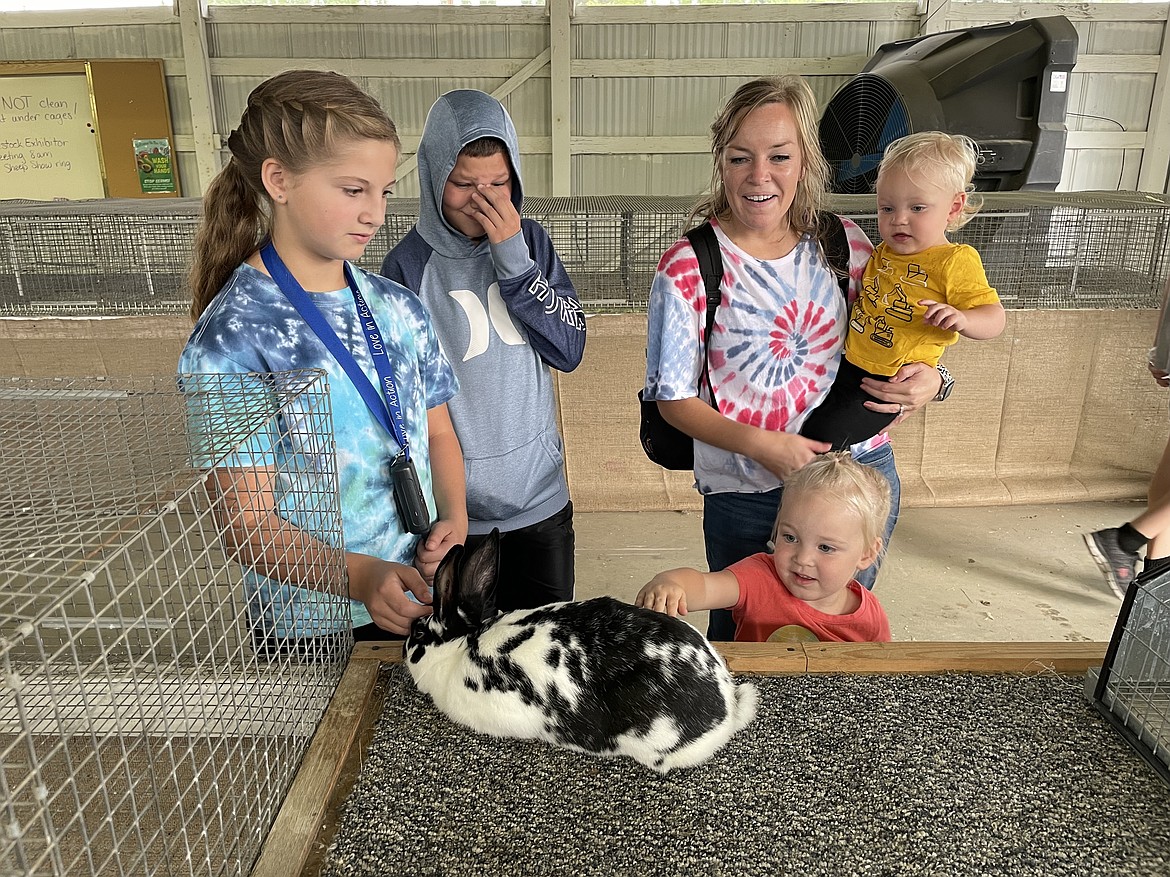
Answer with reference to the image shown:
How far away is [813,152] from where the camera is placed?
4.65ft

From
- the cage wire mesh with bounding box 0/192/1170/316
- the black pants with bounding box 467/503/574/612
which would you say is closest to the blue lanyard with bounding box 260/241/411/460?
the black pants with bounding box 467/503/574/612

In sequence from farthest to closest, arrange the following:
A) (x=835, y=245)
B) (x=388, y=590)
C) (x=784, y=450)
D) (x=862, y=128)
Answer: (x=862, y=128)
(x=835, y=245)
(x=784, y=450)
(x=388, y=590)

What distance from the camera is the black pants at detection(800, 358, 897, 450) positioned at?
4.79 feet

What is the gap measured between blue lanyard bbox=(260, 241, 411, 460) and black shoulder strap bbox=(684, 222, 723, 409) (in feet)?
1.94

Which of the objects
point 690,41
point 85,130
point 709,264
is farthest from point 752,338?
point 85,130

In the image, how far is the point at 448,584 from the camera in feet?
3.05

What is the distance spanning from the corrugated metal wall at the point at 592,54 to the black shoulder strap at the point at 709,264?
5052 mm

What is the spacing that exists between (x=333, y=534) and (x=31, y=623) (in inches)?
23.4

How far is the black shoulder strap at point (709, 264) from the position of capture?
4.64 ft

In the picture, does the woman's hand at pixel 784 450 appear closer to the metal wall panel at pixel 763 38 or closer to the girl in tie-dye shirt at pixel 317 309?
the girl in tie-dye shirt at pixel 317 309

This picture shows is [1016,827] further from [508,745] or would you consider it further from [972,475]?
[972,475]

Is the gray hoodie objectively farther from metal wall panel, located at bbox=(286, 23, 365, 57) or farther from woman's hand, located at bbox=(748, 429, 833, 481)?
metal wall panel, located at bbox=(286, 23, 365, 57)

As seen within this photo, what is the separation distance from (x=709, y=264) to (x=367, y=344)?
0.63m

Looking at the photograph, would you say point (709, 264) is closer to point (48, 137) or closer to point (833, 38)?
point (833, 38)
